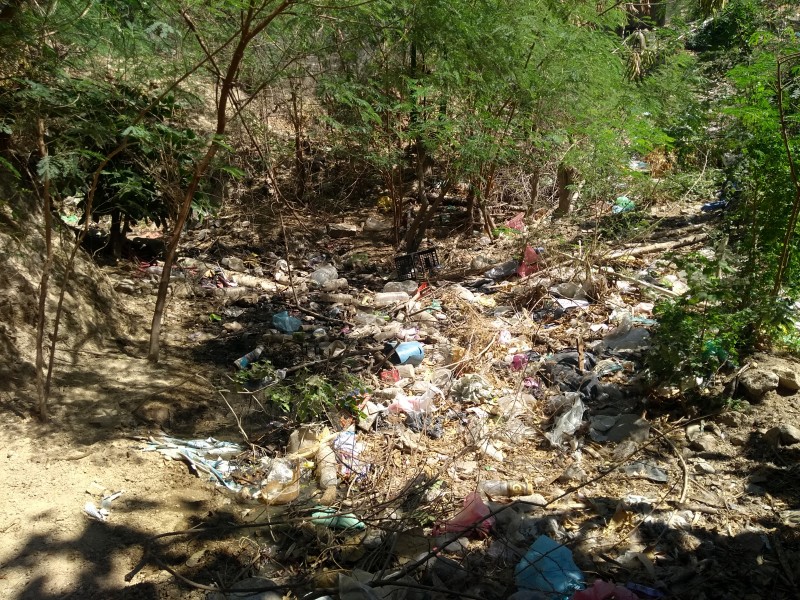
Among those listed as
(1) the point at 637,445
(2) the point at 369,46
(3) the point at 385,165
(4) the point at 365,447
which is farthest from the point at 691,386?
(2) the point at 369,46

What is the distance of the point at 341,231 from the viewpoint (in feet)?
24.0

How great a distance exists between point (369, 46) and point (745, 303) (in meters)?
4.33

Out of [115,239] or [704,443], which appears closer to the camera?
[704,443]

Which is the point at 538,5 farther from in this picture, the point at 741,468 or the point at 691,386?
the point at 741,468

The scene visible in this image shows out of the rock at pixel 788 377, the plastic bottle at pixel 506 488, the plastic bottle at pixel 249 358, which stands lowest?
the plastic bottle at pixel 506 488

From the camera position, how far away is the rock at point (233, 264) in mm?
6070

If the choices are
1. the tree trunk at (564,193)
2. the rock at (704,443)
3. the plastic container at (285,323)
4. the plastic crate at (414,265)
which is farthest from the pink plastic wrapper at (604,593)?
the tree trunk at (564,193)

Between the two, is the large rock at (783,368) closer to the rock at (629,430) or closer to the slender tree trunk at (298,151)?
the rock at (629,430)

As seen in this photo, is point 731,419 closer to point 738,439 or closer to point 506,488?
point 738,439

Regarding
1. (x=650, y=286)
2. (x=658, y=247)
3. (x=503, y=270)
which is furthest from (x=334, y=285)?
(x=658, y=247)

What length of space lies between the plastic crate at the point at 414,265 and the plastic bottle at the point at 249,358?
2113 millimetres

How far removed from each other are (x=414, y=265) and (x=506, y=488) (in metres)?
3.43

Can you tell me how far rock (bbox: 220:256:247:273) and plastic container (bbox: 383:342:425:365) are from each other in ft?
7.85

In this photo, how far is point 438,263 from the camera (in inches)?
256
